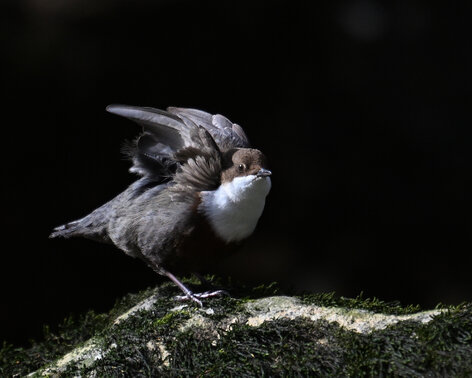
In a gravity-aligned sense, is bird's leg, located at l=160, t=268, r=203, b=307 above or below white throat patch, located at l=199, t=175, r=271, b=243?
below

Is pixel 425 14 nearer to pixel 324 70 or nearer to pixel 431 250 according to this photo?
pixel 324 70

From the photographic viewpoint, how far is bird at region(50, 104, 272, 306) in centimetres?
344

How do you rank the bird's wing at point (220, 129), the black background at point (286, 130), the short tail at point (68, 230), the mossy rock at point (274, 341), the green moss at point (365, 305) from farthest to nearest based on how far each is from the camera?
the black background at point (286, 130) < the short tail at point (68, 230) < the bird's wing at point (220, 129) < the green moss at point (365, 305) < the mossy rock at point (274, 341)

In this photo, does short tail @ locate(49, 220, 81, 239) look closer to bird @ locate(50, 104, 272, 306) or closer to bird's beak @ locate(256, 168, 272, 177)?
bird @ locate(50, 104, 272, 306)

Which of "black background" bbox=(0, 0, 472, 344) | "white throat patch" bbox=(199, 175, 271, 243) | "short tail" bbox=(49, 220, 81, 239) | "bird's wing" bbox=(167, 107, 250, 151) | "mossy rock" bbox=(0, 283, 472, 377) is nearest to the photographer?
"mossy rock" bbox=(0, 283, 472, 377)

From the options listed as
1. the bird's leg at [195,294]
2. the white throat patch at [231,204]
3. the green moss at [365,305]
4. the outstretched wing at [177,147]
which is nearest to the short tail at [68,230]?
the outstretched wing at [177,147]

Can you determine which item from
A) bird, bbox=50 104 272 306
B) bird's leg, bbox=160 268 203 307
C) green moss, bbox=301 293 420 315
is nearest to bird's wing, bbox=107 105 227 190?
bird, bbox=50 104 272 306

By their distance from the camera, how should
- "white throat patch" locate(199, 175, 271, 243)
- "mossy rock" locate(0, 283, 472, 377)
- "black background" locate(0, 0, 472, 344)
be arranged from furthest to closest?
"black background" locate(0, 0, 472, 344), "white throat patch" locate(199, 175, 271, 243), "mossy rock" locate(0, 283, 472, 377)

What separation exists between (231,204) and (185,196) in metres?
0.24

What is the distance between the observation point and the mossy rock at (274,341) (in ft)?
8.09

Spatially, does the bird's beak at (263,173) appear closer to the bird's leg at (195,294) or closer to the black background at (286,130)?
the bird's leg at (195,294)

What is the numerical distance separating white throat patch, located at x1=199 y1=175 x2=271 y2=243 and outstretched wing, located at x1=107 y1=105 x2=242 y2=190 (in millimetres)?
92

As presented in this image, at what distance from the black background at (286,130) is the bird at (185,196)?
1.90 metres

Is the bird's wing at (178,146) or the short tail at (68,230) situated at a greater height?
the bird's wing at (178,146)
